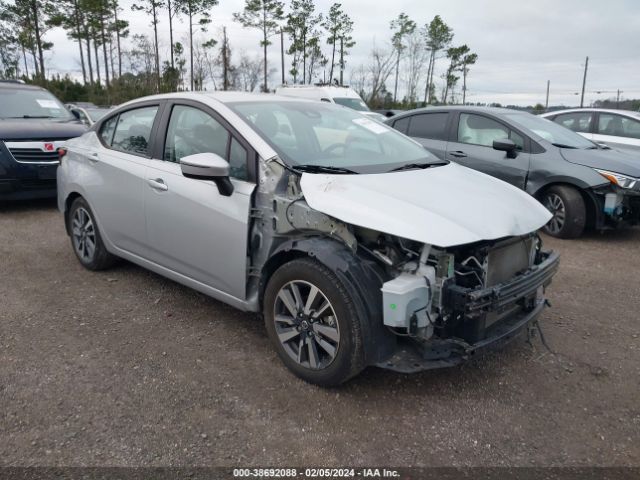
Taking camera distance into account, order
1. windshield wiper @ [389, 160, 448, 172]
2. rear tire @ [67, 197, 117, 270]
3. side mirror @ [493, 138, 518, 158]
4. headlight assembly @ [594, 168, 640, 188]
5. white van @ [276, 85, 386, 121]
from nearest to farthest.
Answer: windshield wiper @ [389, 160, 448, 172], rear tire @ [67, 197, 117, 270], headlight assembly @ [594, 168, 640, 188], side mirror @ [493, 138, 518, 158], white van @ [276, 85, 386, 121]

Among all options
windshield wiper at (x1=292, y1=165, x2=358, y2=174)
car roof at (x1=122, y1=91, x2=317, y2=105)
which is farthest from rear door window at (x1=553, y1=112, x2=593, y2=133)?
windshield wiper at (x1=292, y1=165, x2=358, y2=174)

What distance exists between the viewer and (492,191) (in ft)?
10.9

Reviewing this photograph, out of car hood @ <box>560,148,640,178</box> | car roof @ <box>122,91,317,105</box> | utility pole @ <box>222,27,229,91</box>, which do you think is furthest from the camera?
utility pole @ <box>222,27,229,91</box>

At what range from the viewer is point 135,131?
423cm

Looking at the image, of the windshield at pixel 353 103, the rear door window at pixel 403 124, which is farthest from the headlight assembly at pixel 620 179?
the windshield at pixel 353 103

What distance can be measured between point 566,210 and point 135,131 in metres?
A: 4.99

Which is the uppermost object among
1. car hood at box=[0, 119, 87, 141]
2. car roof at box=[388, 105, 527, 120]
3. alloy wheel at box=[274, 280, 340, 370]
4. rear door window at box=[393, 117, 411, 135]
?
car roof at box=[388, 105, 527, 120]

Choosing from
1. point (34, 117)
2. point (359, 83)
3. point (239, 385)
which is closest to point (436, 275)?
point (239, 385)

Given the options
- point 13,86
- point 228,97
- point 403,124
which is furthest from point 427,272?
point 13,86

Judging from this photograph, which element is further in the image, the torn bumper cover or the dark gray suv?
the dark gray suv

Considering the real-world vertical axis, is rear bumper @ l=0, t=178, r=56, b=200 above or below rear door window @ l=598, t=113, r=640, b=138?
below

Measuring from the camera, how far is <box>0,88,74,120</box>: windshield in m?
7.98

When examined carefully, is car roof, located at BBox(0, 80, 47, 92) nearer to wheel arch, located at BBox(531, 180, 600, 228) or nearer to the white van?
wheel arch, located at BBox(531, 180, 600, 228)

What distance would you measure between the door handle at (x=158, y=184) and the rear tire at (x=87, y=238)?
1.10m
